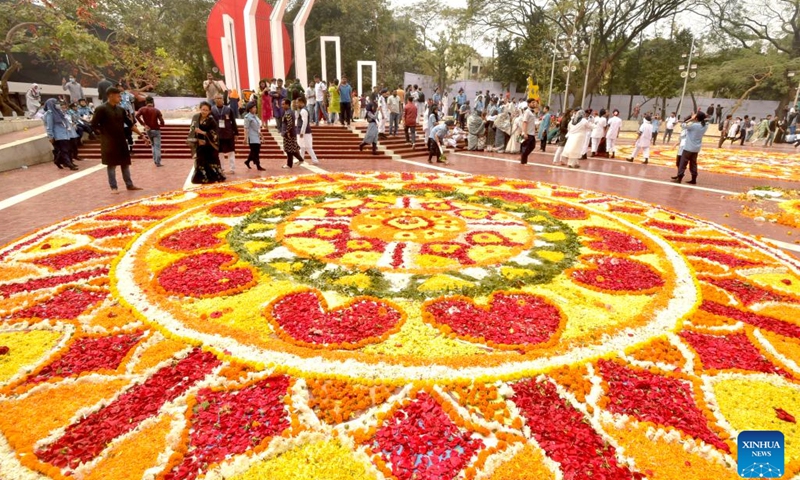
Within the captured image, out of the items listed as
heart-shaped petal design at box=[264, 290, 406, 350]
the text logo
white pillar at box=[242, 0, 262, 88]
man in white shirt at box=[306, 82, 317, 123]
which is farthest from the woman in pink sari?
the text logo

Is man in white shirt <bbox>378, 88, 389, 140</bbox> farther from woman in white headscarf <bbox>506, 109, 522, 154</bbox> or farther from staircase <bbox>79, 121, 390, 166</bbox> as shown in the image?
woman in white headscarf <bbox>506, 109, 522, 154</bbox>

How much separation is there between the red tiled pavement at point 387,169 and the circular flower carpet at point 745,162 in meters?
1.30

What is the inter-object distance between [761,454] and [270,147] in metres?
13.0

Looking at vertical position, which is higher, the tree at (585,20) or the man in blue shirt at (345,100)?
the tree at (585,20)

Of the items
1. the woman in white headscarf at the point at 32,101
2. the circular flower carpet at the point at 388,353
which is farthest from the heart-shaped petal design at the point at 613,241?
the woman in white headscarf at the point at 32,101

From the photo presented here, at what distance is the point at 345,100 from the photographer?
1548 centimetres

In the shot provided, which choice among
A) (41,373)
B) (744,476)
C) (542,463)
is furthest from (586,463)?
(41,373)

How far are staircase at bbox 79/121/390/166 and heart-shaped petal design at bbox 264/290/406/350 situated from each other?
30.0ft

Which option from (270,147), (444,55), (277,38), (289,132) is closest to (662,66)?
(444,55)

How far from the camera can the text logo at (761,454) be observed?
7.13ft

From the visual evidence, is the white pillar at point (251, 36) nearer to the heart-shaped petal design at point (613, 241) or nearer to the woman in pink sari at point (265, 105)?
the woman in pink sari at point (265, 105)

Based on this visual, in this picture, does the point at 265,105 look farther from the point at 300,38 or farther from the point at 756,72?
the point at 756,72

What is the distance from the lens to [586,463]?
217 cm

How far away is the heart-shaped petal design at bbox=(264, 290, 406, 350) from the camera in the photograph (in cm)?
319
